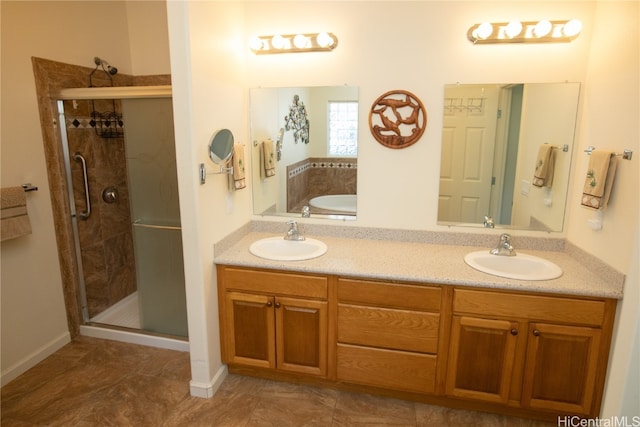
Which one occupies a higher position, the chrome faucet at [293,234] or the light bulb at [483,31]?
the light bulb at [483,31]

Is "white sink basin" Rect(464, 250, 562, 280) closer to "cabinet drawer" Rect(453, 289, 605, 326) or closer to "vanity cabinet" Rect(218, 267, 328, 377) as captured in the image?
"cabinet drawer" Rect(453, 289, 605, 326)

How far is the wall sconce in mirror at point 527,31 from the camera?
6.79 feet

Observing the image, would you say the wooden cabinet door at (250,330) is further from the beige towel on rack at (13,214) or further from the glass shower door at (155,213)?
the beige towel on rack at (13,214)

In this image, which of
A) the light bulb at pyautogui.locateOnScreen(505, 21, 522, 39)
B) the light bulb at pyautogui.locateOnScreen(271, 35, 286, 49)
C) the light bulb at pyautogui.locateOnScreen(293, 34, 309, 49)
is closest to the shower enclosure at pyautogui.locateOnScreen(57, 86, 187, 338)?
the light bulb at pyautogui.locateOnScreen(271, 35, 286, 49)

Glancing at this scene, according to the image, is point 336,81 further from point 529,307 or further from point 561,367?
point 561,367

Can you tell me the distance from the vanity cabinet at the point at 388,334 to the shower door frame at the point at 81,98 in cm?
164

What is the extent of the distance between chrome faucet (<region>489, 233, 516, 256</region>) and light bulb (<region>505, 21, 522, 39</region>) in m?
1.13

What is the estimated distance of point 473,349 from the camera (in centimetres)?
201

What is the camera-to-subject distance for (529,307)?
1.90 m

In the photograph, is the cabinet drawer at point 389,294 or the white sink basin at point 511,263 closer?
the cabinet drawer at point 389,294

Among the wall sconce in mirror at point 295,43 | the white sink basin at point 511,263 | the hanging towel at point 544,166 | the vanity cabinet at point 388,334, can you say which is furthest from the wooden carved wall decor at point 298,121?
the hanging towel at point 544,166

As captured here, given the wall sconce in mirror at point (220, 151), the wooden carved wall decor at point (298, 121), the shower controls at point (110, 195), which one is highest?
the wooden carved wall decor at point (298, 121)

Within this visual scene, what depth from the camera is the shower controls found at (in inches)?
125
